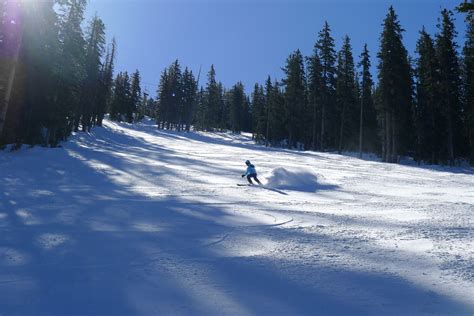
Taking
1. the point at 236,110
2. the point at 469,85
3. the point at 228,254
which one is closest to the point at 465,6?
the point at 228,254

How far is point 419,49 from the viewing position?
37.4 metres

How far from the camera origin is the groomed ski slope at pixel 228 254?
3.48 m

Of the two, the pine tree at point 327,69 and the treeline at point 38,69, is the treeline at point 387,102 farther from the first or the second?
the treeline at point 38,69

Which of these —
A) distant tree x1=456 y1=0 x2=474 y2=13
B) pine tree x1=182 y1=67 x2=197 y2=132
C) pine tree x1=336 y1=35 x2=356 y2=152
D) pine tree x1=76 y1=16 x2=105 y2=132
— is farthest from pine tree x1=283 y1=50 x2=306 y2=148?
distant tree x1=456 y1=0 x2=474 y2=13

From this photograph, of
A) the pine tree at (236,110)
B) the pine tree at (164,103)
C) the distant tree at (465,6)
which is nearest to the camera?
the distant tree at (465,6)

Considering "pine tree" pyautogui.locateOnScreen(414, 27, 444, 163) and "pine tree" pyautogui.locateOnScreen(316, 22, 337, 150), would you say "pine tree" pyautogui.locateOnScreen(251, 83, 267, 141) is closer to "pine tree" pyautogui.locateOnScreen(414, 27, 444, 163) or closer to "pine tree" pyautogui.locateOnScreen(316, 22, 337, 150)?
"pine tree" pyautogui.locateOnScreen(316, 22, 337, 150)

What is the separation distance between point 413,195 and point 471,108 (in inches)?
1028

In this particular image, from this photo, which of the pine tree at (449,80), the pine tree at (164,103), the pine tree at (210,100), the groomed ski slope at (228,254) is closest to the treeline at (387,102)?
the pine tree at (449,80)

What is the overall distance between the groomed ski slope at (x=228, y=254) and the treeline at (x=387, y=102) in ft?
90.1

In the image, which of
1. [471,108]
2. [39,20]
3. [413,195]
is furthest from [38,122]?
[471,108]

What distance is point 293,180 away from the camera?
13891mm

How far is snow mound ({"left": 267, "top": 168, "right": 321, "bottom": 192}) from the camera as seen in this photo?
13386 mm

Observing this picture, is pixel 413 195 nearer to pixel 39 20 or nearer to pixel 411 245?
pixel 411 245

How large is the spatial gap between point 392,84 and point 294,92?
Answer: 18.2 meters
